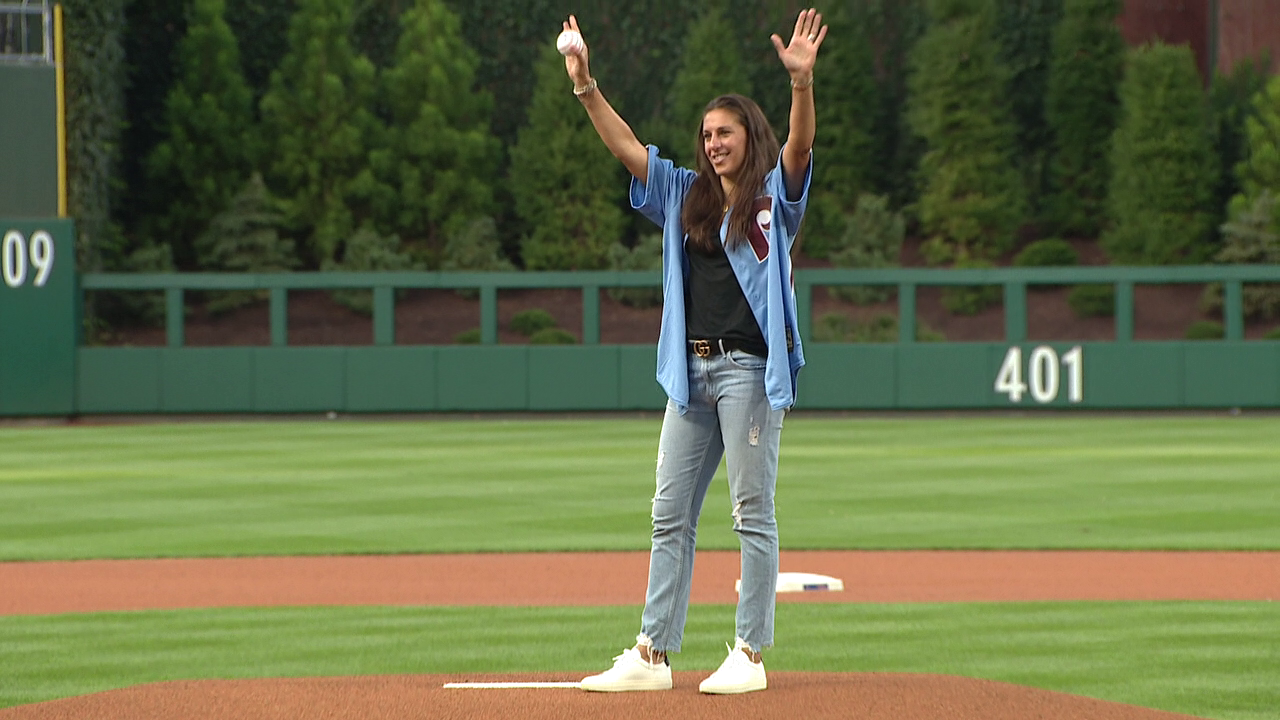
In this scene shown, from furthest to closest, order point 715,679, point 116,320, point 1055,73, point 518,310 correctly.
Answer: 1. point 1055,73
2. point 518,310
3. point 116,320
4. point 715,679

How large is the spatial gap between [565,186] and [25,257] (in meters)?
17.2

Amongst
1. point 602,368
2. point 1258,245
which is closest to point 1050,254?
point 1258,245

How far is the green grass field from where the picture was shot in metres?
6.84

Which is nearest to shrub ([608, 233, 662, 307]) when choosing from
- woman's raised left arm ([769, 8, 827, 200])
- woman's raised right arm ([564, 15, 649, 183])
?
woman's raised right arm ([564, 15, 649, 183])

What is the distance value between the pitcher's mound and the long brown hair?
1.39 meters

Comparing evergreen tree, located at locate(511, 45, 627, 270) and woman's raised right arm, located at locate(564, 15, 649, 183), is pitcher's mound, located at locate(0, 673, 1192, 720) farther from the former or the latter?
evergreen tree, located at locate(511, 45, 627, 270)

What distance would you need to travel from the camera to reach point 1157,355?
26.7 meters

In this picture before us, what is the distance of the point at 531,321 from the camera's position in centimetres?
3591

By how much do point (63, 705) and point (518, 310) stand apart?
35157mm

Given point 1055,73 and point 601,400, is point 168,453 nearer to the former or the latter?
point 601,400

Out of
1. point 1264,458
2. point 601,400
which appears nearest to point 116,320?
point 601,400

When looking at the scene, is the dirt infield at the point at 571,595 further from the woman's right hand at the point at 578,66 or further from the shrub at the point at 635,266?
the shrub at the point at 635,266

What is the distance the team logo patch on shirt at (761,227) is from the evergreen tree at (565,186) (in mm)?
34826

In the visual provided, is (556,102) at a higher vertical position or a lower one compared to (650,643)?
higher
